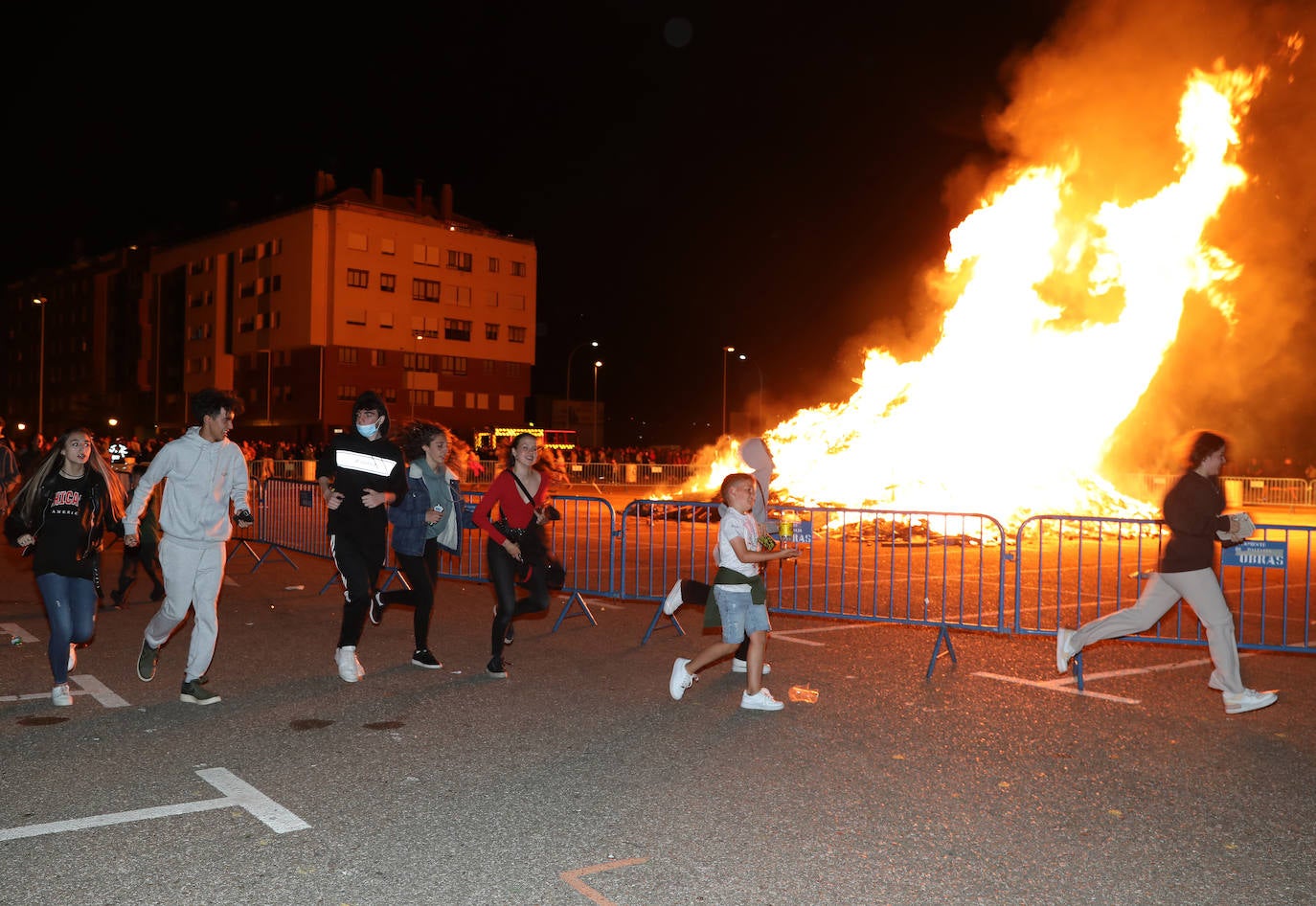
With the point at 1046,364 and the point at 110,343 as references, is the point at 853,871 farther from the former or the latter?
the point at 110,343

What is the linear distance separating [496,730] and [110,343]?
274 feet

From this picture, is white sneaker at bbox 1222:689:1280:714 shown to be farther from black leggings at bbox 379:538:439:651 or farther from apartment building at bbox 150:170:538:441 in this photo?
apartment building at bbox 150:170:538:441

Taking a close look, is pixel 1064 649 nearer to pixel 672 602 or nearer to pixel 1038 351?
pixel 672 602

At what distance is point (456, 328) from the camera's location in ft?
211

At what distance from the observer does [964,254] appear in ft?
66.2

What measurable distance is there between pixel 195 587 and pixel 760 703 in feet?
12.3

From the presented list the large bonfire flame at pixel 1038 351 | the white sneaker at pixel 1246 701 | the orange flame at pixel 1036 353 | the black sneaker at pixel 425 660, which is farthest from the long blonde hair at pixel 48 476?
the large bonfire flame at pixel 1038 351

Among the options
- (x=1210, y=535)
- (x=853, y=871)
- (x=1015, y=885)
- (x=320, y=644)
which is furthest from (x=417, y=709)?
(x=1210, y=535)

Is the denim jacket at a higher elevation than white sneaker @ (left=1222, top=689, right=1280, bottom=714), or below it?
higher

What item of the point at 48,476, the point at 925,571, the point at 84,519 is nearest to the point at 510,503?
the point at 84,519

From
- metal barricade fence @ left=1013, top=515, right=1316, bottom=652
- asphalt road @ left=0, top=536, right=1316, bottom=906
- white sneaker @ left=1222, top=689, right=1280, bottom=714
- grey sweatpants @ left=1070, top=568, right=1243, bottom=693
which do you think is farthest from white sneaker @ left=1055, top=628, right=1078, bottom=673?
white sneaker @ left=1222, top=689, right=1280, bottom=714

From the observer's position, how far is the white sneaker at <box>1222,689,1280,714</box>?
20.7 ft

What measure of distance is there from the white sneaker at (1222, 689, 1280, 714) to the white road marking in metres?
5.55

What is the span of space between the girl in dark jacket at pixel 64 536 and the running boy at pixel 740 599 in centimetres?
387
